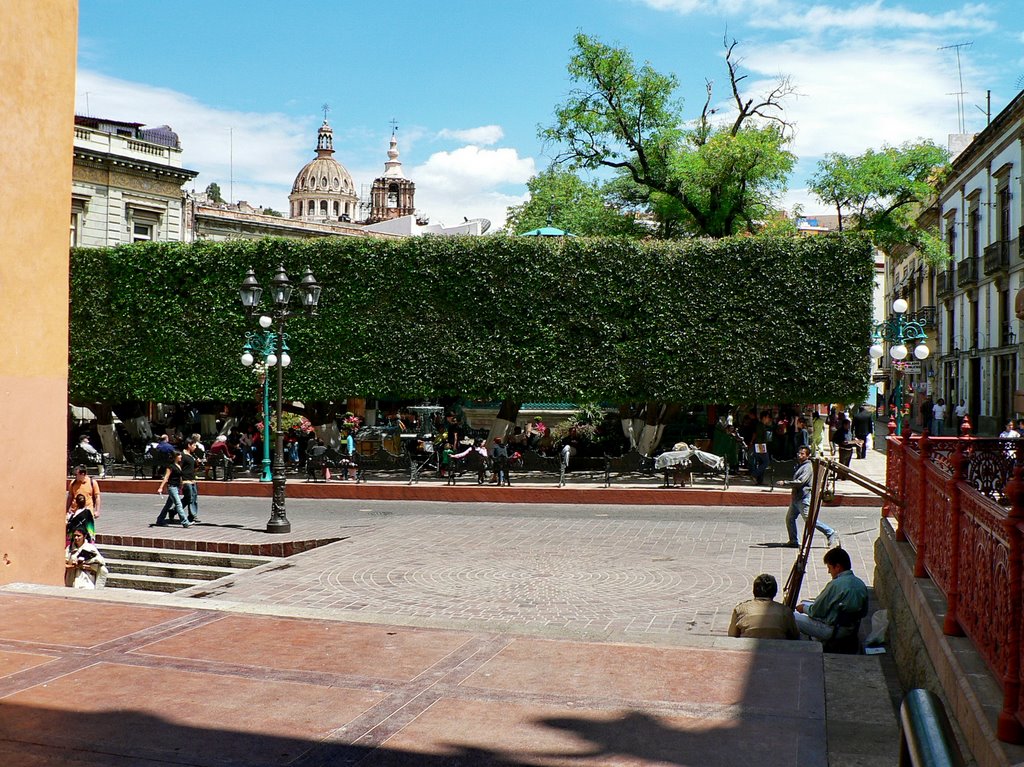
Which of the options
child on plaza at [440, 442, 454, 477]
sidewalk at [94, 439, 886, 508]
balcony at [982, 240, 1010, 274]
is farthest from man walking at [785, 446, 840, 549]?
balcony at [982, 240, 1010, 274]

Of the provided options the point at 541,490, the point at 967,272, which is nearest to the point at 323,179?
the point at 967,272

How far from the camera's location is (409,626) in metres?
7.78

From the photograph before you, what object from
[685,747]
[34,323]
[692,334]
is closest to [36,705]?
[685,747]

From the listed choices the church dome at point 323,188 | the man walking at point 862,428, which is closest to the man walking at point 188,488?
the man walking at point 862,428

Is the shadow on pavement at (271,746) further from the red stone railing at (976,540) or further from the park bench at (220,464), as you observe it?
the park bench at (220,464)

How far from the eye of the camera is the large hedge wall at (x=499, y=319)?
22.1 metres

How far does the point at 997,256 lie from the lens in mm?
33938

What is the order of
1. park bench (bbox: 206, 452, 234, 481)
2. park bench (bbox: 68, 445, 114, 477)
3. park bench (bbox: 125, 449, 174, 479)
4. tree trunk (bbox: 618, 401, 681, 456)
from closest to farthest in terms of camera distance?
park bench (bbox: 125, 449, 174, 479) < park bench (bbox: 206, 452, 234, 481) < park bench (bbox: 68, 445, 114, 477) < tree trunk (bbox: 618, 401, 681, 456)

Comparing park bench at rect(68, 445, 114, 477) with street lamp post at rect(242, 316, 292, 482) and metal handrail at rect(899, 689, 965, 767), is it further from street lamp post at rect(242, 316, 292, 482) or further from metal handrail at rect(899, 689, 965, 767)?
metal handrail at rect(899, 689, 965, 767)

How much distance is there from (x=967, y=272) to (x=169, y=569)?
3443 centimetres

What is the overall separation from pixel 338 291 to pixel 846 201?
16457mm

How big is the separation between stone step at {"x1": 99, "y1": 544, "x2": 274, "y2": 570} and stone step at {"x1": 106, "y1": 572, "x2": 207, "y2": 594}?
51 cm

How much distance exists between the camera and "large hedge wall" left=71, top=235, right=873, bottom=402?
2209cm

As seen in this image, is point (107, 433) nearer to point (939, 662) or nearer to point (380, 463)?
point (380, 463)
